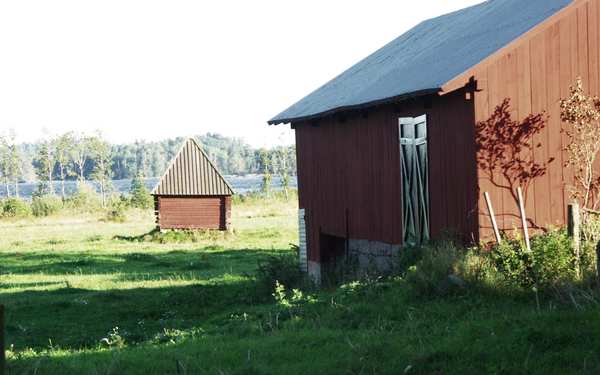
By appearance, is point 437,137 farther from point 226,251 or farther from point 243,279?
point 226,251

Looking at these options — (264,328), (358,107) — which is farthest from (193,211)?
(264,328)

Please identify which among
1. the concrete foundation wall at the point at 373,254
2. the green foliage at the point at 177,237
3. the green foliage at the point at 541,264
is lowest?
the green foliage at the point at 177,237

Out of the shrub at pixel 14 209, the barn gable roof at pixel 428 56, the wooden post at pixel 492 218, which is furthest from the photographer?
the shrub at pixel 14 209

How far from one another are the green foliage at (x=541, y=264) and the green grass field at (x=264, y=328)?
321 mm

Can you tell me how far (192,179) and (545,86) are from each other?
27.1 meters

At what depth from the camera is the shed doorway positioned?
1567 centimetres

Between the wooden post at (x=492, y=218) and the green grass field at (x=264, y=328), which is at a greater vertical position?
the wooden post at (x=492, y=218)

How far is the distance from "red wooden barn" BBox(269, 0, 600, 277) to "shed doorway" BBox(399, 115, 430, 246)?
2 centimetres

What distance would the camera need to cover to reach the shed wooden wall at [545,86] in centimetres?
1402

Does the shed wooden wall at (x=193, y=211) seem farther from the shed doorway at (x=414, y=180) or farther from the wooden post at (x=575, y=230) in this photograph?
the wooden post at (x=575, y=230)

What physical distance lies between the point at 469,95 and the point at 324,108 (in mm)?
5523

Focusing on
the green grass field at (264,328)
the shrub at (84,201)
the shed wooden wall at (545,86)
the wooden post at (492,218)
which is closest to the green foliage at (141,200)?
the shrub at (84,201)

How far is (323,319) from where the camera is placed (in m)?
12.2

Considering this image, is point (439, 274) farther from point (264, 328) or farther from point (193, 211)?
point (193, 211)
